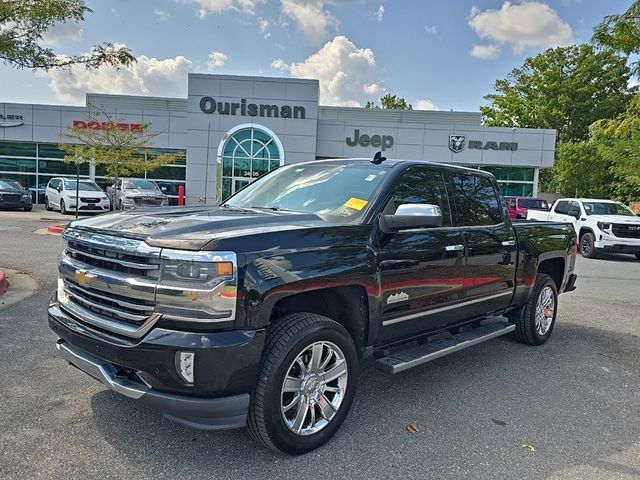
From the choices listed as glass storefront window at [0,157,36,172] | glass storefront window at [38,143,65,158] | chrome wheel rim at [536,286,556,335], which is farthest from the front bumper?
glass storefront window at [0,157,36,172]

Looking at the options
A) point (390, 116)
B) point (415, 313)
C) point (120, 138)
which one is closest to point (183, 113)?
point (120, 138)

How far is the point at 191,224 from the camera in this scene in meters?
3.17

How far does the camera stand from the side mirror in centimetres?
359

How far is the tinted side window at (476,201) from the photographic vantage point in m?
4.72

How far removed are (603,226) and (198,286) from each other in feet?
49.7

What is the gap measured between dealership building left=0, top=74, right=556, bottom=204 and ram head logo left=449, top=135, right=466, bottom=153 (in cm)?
6

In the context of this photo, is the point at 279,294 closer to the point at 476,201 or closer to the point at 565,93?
the point at 476,201

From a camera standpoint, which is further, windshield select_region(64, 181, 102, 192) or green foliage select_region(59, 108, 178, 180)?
windshield select_region(64, 181, 102, 192)

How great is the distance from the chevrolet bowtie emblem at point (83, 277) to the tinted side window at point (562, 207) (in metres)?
16.9

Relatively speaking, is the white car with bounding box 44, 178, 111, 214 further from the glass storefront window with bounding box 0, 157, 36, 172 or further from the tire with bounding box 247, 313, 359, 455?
the tire with bounding box 247, 313, 359, 455

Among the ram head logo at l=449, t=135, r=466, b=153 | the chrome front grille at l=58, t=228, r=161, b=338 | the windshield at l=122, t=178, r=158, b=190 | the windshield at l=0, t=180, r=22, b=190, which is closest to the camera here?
the chrome front grille at l=58, t=228, r=161, b=338

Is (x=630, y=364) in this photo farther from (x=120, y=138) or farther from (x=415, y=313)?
(x=120, y=138)

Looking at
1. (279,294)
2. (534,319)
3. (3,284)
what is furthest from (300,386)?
(3,284)

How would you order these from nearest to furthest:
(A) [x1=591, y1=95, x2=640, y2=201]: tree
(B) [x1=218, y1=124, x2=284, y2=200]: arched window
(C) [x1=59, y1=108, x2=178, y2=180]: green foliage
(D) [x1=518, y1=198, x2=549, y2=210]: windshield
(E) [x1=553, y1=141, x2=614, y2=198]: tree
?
(A) [x1=591, y1=95, x2=640, y2=201]: tree
(C) [x1=59, y1=108, x2=178, y2=180]: green foliage
(D) [x1=518, y1=198, x2=549, y2=210]: windshield
(B) [x1=218, y1=124, x2=284, y2=200]: arched window
(E) [x1=553, y1=141, x2=614, y2=198]: tree
